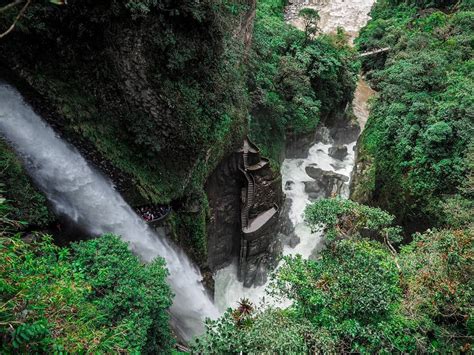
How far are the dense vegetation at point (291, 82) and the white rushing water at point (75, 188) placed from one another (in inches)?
323

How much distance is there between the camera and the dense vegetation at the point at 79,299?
3.83m

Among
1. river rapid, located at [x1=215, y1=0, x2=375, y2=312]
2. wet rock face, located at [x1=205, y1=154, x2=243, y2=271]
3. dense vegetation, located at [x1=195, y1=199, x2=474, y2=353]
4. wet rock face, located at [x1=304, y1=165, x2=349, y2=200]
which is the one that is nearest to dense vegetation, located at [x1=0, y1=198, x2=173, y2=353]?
dense vegetation, located at [x1=195, y1=199, x2=474, y2=353]

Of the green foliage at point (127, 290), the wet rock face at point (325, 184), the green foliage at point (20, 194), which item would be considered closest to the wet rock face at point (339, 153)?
the wet rock face at point (325, 184)

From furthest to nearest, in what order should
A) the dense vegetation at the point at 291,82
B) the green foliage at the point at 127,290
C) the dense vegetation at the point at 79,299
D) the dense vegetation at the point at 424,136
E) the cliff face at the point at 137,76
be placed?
1. the dense vegetation at the point at 291,82
2. the dense vegetation at the point at 424,136
3. the cliff face at the point at 137,76
4. the green foliage at the point at 127,290
5. the dense vegetation at the point at 79,299

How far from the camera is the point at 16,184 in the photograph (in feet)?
26.1

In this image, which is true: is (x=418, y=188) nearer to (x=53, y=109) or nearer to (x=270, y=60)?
(x=270, y=60)

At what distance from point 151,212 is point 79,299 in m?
5.49

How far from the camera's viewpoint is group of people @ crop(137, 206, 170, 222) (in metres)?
10.2

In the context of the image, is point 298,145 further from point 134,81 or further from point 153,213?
point 134,81

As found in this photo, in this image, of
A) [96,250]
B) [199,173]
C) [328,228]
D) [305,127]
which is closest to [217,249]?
[199,173]

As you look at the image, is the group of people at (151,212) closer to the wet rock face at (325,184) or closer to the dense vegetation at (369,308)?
the dense vegetation at (369,308)

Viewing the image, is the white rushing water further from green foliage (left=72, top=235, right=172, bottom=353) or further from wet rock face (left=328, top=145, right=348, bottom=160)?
wet rock face (left=328, top=145, right=348, bottom=160)

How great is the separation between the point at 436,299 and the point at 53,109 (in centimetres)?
1030

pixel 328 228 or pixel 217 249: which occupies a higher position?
pixel 328 228
